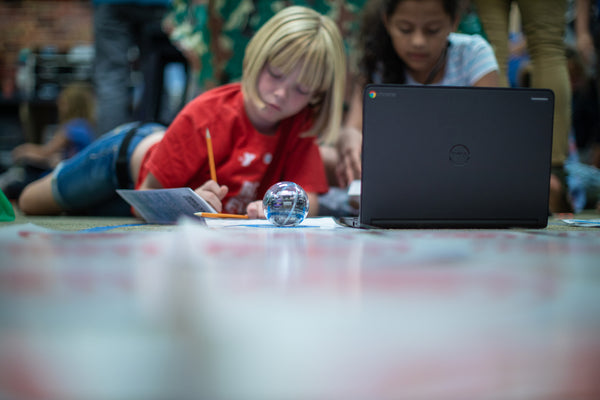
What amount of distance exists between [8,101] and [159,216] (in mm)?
4233

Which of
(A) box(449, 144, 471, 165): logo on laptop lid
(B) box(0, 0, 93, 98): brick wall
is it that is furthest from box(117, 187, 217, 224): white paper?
(B) box(0, 0, 93, 98): brick wall

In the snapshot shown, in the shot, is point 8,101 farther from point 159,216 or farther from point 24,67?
point 159,216

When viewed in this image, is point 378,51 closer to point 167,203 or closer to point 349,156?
point 349,156

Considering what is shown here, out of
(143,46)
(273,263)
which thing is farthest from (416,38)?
(143,46)

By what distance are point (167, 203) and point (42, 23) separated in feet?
15.6

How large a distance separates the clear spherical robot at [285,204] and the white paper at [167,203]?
0.39ft

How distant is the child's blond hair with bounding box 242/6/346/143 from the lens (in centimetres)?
108

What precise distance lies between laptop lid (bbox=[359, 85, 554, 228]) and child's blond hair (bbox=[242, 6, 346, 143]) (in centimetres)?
43

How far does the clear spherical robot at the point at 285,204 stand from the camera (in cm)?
74

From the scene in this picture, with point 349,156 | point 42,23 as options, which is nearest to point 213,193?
point 349,156

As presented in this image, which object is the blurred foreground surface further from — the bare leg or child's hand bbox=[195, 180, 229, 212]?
the bare leg

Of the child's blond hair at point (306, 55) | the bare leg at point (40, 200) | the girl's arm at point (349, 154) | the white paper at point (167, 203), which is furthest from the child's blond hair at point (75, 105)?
the white paper at point (167, 203)

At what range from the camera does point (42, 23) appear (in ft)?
15.3

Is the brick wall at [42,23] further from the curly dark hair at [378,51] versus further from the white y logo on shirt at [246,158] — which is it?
the white y logo on shirt at [246,158]
